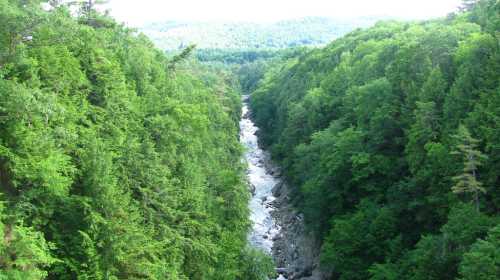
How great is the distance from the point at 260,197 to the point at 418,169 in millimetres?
27104

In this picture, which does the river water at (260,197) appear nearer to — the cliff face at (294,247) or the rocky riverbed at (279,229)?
the rocky riverbed at (279,229)

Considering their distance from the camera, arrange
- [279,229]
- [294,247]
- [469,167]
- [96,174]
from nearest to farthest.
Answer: [96,174], [469,167], [294,247], [279,229]

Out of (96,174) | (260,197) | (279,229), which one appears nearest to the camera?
(96,174)

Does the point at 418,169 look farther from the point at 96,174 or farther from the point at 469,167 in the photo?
the point at 96,174

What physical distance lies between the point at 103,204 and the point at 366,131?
26817 millimetres

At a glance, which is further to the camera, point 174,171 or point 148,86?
point 148,86

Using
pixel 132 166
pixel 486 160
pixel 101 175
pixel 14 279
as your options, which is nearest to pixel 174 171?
pixel 132 166

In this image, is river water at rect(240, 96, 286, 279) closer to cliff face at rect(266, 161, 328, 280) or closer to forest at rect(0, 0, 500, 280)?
cliff face at rect(266, 161, 328, 280)

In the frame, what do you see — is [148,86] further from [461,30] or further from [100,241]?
[461,30]

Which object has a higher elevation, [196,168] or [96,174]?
[96,174]

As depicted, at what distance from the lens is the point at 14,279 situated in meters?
15.1

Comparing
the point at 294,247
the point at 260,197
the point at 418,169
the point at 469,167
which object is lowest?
the point at 260,197

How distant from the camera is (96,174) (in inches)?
830

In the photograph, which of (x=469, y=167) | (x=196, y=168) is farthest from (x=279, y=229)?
(x=469, y=167)
